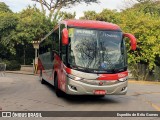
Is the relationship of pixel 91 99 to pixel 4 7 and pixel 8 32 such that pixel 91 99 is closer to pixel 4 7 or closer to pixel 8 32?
pixel 8 32

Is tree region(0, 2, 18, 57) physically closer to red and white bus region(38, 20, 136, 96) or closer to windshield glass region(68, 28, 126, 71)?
red and white bus region(38, 20, 136, 96)

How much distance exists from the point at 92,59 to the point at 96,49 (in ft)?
1.50

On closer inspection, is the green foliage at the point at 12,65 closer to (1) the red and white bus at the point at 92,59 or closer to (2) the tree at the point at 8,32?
(2) the tree at the point at 8,32

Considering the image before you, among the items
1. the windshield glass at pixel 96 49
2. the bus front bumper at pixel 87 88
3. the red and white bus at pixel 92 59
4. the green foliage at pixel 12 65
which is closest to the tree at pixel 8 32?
the green foliage at pixel 12 65

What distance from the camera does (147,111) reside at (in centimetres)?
1112

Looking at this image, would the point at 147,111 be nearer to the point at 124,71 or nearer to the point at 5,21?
the point at 124,71

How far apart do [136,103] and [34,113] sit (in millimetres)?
4739

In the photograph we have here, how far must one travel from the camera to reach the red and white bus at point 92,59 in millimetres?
12195

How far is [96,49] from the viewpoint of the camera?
12.7m

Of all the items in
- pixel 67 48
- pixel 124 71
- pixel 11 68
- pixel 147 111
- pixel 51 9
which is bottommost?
pixel 11 68

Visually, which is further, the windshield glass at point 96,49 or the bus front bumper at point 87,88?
the windshield glass at point 96,49

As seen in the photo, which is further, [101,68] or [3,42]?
[3,42]

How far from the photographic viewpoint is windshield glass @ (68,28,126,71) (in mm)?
12484

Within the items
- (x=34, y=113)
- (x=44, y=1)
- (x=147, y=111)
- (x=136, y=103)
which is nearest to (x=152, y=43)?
(x=136, y=103)
